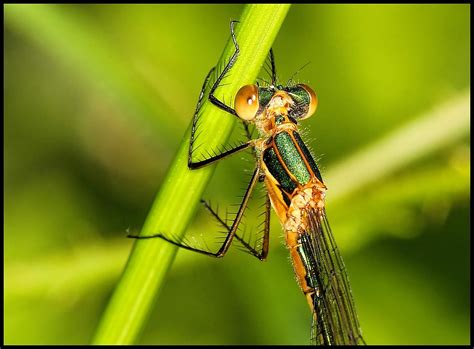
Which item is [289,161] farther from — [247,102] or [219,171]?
[219,171]

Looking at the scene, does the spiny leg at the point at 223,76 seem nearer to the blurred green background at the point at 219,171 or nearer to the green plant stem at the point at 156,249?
the green plant stem at the point at 156,249

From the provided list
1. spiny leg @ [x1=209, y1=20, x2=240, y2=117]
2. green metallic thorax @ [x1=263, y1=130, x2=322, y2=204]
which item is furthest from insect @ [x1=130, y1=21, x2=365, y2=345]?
spiny leg @ [x1=209, y1=20, x2=240, y2=117]

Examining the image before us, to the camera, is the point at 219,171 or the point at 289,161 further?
the point at 219,171

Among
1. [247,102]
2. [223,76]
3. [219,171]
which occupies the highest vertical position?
[219,171]

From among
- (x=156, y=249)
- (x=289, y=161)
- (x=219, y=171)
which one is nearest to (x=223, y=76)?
(x=156, y=249)

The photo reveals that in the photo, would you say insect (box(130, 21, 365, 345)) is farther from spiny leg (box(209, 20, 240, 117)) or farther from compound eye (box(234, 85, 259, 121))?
spiny leg (box(209, 20, 240, 117))
